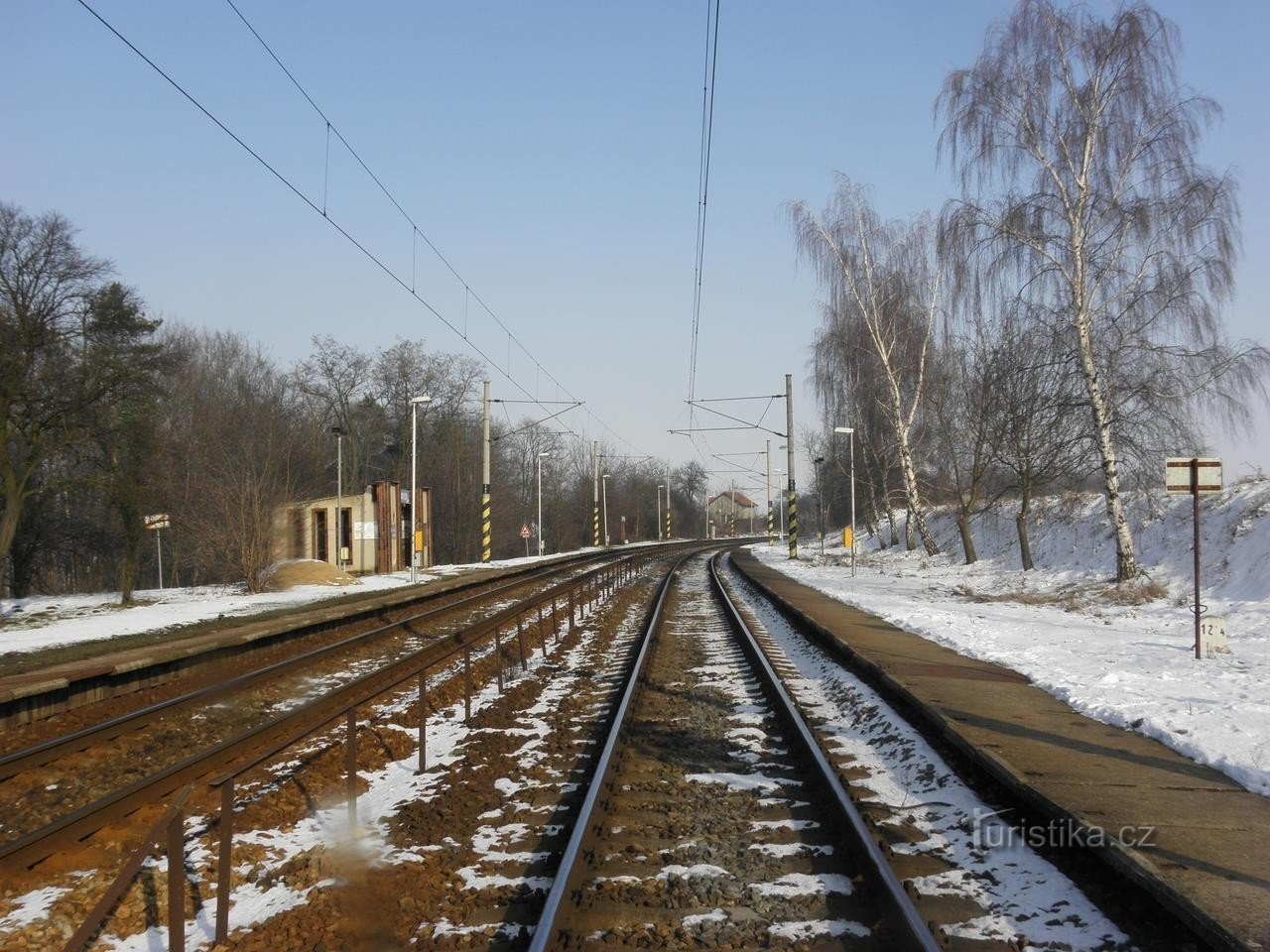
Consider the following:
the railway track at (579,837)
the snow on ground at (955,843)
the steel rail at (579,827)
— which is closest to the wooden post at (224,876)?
the railway track at (579,837)

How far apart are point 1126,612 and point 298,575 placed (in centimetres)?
2337

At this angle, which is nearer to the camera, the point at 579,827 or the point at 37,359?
the point at 579,827

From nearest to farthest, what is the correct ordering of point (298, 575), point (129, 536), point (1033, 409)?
point (1033, 409), point (298, 575), point (129, 536)

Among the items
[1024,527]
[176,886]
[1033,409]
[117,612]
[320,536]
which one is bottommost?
[117,612]

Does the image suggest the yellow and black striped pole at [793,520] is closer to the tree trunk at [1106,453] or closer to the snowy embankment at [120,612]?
the snowy embankment at [120,612]

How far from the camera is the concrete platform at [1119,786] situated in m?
4.59

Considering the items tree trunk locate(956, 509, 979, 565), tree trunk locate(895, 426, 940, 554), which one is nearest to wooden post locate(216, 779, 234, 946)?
tree trunk locate(956, 509, 979, 565)

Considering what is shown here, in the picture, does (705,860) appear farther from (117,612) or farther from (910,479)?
(910,479)

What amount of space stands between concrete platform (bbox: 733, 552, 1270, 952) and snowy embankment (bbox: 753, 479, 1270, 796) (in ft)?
1.37

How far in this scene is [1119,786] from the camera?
661 cm

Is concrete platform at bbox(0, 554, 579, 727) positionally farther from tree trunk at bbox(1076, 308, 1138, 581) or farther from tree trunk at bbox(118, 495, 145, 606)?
tree trunk at bbox(1076, 308, 1138, 581)

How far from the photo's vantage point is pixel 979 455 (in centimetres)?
3447

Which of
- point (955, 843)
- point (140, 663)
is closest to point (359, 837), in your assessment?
point (955, 843)

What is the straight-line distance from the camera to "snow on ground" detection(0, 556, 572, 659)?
18141mm
